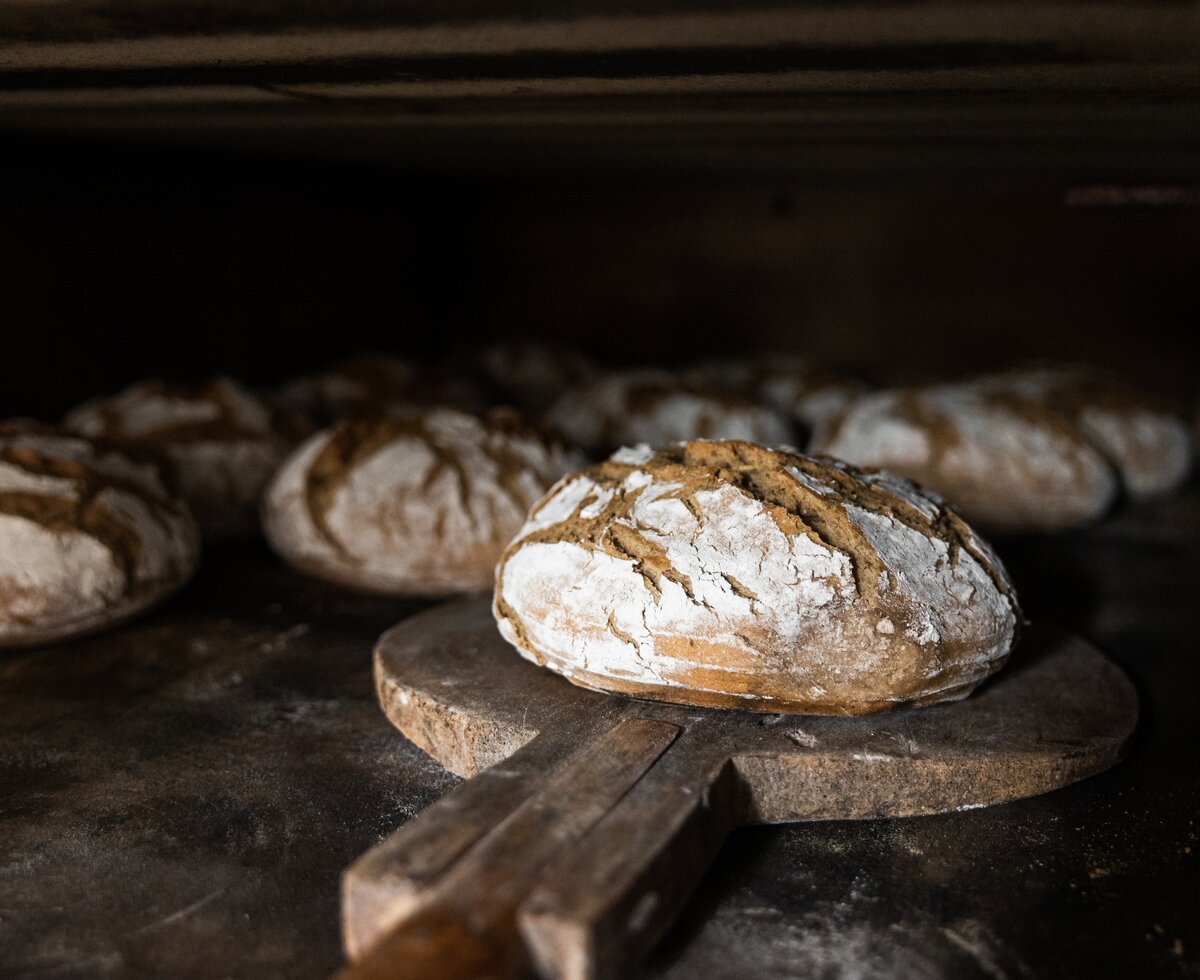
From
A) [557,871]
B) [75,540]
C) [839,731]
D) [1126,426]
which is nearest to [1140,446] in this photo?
[1126,426]

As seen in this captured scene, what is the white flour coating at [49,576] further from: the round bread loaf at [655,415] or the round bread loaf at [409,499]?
the round bread loaf at [655,415]

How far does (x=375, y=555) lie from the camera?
2580 mm

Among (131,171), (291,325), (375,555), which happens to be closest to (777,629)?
(375,555)

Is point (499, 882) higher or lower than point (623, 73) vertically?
lower

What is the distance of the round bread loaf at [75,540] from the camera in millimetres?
2133

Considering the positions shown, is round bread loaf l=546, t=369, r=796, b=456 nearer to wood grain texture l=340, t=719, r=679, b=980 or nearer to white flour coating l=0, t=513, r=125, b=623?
white flour coating l=0, t=513, r=125, b=623

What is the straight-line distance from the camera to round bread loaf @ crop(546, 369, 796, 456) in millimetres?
3373

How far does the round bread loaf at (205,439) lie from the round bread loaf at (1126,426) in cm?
243

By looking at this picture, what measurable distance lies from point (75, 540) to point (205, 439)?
78 cm

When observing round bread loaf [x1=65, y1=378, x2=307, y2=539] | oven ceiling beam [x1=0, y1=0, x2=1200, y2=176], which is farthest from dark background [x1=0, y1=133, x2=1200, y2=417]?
oven ceiling beam [x1=0, y1=0, x2=1200, y2=176]

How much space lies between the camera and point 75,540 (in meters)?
2.20

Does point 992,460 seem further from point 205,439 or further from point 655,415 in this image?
point 205,439

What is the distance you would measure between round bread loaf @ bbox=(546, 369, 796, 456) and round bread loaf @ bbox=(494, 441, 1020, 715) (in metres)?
1.52

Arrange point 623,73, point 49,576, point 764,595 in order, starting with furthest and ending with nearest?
point 49,576 → point 623,73 → point 764,595
